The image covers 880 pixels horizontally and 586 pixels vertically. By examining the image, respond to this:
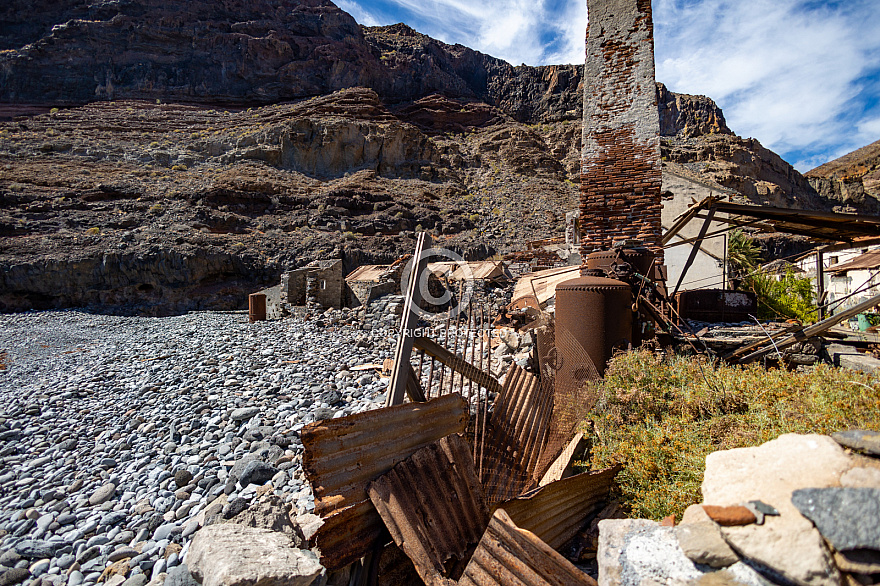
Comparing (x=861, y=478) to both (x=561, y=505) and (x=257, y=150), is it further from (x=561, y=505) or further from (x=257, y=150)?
(x=257, y=150)

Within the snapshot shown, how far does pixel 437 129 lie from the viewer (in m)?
50.3

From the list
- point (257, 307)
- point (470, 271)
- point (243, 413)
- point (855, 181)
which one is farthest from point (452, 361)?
point (855, 181)

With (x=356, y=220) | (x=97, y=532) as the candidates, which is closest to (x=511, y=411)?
(x=97, y=532)

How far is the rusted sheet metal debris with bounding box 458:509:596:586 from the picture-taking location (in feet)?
5.31

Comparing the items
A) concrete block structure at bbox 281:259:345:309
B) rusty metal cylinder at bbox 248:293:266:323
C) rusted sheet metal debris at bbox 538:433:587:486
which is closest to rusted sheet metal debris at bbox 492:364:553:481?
rusted sheet metal debris at bbox 538:433:587:486

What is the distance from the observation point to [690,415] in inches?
108

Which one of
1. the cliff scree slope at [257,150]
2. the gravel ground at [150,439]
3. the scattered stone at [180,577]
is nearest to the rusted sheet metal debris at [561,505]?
the gravel ground at [150,439]

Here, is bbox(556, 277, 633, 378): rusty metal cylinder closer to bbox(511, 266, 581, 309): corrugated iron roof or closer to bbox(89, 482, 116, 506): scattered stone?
bbox(511, 266, 581, 309): corrugated iron roof

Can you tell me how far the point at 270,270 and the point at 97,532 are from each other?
74.1ft

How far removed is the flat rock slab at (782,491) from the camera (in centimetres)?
114

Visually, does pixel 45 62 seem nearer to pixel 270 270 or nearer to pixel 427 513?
pixel 270 270

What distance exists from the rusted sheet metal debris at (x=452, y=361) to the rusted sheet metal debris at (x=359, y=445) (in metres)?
1.12

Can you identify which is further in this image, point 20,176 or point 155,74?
point 155,74

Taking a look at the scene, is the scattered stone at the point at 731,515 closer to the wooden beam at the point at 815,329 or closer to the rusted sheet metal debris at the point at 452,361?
the rusted sheet metal debris at the point at 452,361
